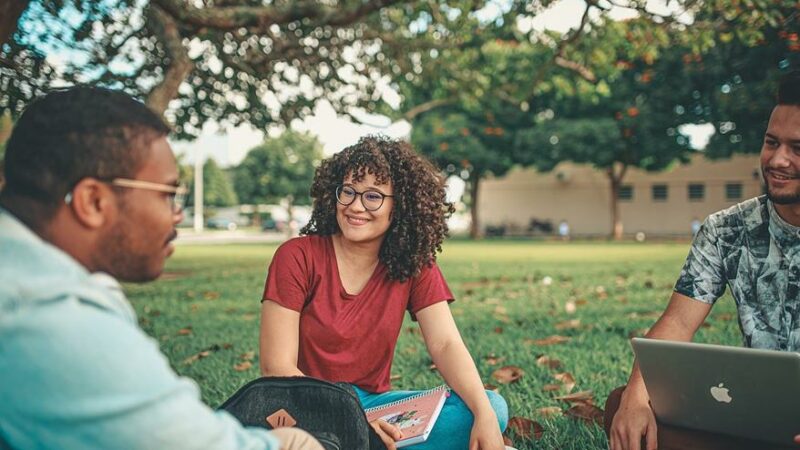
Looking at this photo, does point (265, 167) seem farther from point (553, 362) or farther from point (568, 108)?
point (553, 362)

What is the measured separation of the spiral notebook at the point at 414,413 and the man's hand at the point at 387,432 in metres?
0.02

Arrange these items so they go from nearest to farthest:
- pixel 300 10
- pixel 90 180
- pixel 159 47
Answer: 1. pixel 90 180
2. pixel 300 10
3. pixel 159 47

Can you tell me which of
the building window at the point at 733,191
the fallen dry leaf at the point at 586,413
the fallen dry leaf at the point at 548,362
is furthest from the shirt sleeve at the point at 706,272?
the building window at the point at 733,191

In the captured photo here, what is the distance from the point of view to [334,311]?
287cm

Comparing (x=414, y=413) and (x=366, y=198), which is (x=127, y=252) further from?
(x=366, y=198)

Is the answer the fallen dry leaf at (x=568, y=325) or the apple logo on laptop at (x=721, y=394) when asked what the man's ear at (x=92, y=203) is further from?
the fallen dry leaf at (x=568, y=325)

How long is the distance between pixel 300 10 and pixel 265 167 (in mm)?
53631

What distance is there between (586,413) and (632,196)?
3696 cm

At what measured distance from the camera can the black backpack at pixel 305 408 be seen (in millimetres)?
2145

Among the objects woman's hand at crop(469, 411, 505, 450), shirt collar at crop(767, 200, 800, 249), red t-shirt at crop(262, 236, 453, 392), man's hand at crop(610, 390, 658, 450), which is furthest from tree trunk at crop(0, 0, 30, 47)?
shirt collar at crop(767, 200, 800, 249)

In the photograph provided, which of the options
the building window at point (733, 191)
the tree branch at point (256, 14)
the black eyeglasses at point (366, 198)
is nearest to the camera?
the black eyeglasses at point (366, 198)

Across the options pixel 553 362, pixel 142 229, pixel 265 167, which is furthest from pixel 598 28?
pixel 265 167

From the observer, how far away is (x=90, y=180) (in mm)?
1420

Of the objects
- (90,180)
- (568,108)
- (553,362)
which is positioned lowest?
(553,362)
